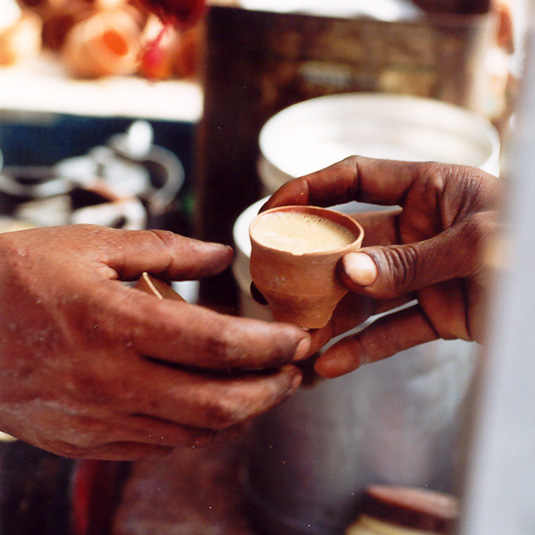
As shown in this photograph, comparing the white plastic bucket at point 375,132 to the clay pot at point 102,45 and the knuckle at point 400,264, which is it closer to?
the knuckle at point 400,264

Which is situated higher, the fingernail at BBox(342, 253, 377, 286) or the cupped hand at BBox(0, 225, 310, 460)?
the fingernail at BBox(342, 253, 377, 286)

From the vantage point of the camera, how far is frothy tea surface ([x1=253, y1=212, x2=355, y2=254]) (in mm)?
878

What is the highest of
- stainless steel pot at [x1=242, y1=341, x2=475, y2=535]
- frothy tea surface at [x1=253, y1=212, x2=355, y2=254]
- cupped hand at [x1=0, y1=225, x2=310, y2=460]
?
frothy tea surface at [x1=253, y1=212, x2=355, y2=254]

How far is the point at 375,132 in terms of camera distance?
1550 mm

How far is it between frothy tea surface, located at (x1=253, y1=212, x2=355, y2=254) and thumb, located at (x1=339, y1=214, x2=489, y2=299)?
5 centimetres

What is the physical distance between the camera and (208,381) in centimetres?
84

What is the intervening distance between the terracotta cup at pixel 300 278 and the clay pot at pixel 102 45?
5.14 feet

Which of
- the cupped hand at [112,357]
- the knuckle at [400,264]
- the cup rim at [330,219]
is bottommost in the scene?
the cupped hand at [112,357]

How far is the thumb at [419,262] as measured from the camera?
871 millimetres

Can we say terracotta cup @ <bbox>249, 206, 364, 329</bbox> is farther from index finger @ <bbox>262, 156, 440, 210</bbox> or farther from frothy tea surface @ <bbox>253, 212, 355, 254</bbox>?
index finger @ <bbox>262, 156, 440, 210</bbox>

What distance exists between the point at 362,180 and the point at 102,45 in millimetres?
1549

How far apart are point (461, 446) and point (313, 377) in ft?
2.97

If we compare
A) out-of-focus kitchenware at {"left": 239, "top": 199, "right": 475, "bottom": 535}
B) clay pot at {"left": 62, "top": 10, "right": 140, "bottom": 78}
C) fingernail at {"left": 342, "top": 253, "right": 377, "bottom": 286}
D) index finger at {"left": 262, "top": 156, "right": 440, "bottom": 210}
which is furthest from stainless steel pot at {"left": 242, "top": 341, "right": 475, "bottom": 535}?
clay pot at {"left": 62, "top": 10, "right": 140, "bottom": 78}

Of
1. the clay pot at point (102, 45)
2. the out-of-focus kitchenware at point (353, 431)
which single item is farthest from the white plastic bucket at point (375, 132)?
the clay pot at point (102, 45)
